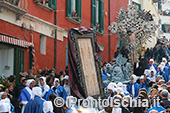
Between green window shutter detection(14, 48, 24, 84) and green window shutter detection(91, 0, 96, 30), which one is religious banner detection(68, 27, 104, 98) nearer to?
green window shutter detection(14, 48, 24, 84)

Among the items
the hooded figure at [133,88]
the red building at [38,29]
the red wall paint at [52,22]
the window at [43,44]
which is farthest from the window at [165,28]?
the hooded figure at [133,88]

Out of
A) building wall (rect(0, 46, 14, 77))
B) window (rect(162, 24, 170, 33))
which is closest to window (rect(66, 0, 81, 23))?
building wall (rect(0, 46, 14, 77))

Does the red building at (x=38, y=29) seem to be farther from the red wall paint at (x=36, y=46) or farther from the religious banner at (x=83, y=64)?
A: the religious banner at (x=83, y=64)

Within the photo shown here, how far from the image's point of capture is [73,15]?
2247 centimetres

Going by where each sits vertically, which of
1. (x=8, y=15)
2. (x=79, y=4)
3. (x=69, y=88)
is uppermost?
Result: (x=79, y=4)

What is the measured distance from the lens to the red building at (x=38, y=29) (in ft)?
53.7

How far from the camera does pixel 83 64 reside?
13.7 metres

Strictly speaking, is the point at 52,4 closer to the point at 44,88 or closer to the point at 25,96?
the point at 44,88

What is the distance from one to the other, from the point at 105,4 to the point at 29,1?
38.7ft

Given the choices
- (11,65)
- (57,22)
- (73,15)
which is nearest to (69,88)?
(11,65)

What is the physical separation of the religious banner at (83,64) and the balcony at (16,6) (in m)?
3.05

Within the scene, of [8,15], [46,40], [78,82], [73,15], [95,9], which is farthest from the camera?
[95,9]

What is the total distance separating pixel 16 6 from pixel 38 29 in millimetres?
2720

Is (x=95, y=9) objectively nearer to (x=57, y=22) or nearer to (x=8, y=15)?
(x=57, y=22)
